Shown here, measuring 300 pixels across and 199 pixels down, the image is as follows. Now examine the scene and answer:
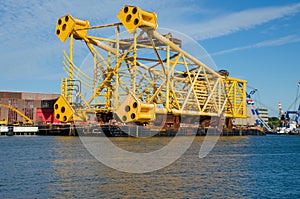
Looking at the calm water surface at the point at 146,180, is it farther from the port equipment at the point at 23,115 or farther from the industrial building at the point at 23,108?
the industrial building at the point at 23,108

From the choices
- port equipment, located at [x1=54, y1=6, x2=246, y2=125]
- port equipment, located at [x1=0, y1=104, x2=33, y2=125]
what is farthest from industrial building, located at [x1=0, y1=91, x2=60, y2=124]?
port equipment, located at [x1=54, y1=6, x2=246, y2=125]

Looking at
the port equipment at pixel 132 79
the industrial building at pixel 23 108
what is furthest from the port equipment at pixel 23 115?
the port equipment at pixel 132 79

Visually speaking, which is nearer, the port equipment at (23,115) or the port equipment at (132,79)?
the port equipment at (132,79)

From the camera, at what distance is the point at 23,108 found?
117 m

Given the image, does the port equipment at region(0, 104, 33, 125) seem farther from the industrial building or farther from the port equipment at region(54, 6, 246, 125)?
the port equipment at region(54, 6, 246, 125)

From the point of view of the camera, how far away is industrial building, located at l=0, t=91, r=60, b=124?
4535 inches

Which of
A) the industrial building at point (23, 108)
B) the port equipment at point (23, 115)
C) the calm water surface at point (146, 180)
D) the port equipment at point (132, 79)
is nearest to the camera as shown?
the calm water surface at point (146, 180)

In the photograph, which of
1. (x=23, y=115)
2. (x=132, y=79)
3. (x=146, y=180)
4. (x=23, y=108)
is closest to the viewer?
(x=146, y=180)

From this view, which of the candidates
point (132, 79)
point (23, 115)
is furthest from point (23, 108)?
point (132, 79)

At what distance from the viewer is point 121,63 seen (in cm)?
6350

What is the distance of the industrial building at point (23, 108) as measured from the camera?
4535 inches

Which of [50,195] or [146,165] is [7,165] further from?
[50,195]

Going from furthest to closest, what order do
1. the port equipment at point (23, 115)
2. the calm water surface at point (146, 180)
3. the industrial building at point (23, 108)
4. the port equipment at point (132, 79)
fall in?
the industrial building at point (23, 108) → the port equipment at point (23, 115) → the port equipment at point (132, 79) → the calm water surface at point (146, 180)

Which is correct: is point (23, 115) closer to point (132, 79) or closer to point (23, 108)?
point (23, 108)
